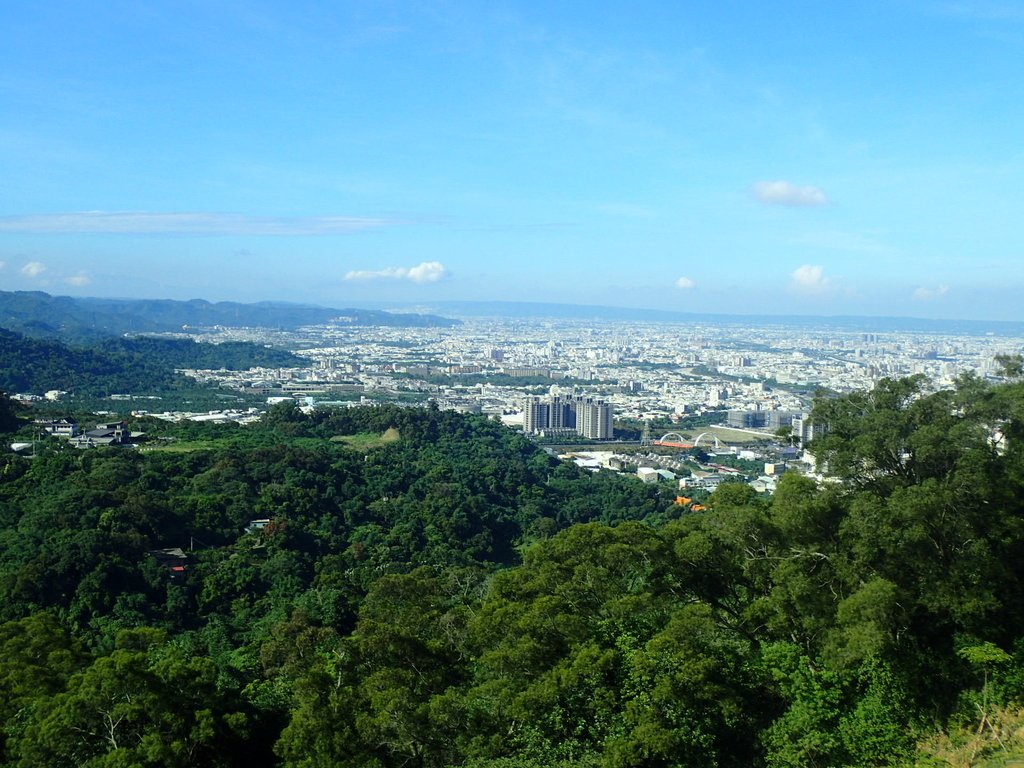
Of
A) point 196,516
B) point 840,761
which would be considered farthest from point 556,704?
point 196,516

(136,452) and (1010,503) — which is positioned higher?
(1010,503)

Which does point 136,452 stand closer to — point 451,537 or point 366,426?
point 451,537

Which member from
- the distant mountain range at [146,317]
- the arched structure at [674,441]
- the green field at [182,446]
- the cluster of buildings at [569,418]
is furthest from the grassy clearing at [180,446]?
the distant mountain range at [146,317]

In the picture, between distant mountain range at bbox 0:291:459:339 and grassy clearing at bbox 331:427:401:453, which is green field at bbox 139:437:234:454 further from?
distant mountain range at bbox 0:291:459:339

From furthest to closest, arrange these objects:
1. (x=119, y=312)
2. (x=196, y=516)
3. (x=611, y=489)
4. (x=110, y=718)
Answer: (x=119, y=312), (x=611, y=489), (x=196, y=516), (x=110, y=718)

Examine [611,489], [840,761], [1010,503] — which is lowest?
[611,489]
